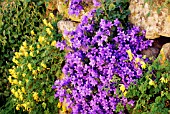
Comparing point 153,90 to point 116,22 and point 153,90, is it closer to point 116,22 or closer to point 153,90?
point 153,90

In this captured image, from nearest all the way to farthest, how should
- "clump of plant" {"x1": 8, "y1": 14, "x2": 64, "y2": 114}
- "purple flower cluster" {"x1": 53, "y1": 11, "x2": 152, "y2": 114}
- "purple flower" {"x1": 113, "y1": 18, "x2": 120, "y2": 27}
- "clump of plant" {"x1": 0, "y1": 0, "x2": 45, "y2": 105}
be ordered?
1. "purple flower cluster" {"x1": 53, "y1": 11, "x2": 152, "y2": 114}
2. "purple flower" {"x1": 113, "y1": 18, "x2": 120, "y2": 27}
3. "clump of plant" {"x1": 8, "y1": 14, "x2": 64, "y2": 114}
4. "clump of plant" {"x1": 0, "y1": 0, "x2": 45, "y2": 105}

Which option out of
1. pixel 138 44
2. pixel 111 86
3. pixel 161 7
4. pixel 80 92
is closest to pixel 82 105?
pixel 80 92

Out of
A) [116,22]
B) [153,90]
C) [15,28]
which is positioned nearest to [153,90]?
[153,90]

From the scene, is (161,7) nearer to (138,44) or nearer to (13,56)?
(138,44)

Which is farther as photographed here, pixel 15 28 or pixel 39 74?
pixel 15 28

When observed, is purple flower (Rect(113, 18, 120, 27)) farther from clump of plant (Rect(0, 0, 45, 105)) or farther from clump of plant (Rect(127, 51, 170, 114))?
clump of plant (Rect(0, 0, 45, 105))

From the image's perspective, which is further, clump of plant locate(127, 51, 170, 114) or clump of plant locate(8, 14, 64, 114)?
clump of plant locate(8, 14, 64, 114)

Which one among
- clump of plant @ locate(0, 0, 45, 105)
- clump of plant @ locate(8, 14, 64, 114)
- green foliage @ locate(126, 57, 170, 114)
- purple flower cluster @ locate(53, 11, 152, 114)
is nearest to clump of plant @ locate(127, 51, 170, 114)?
green foliage @ locate(126, 57, 170, 114)
